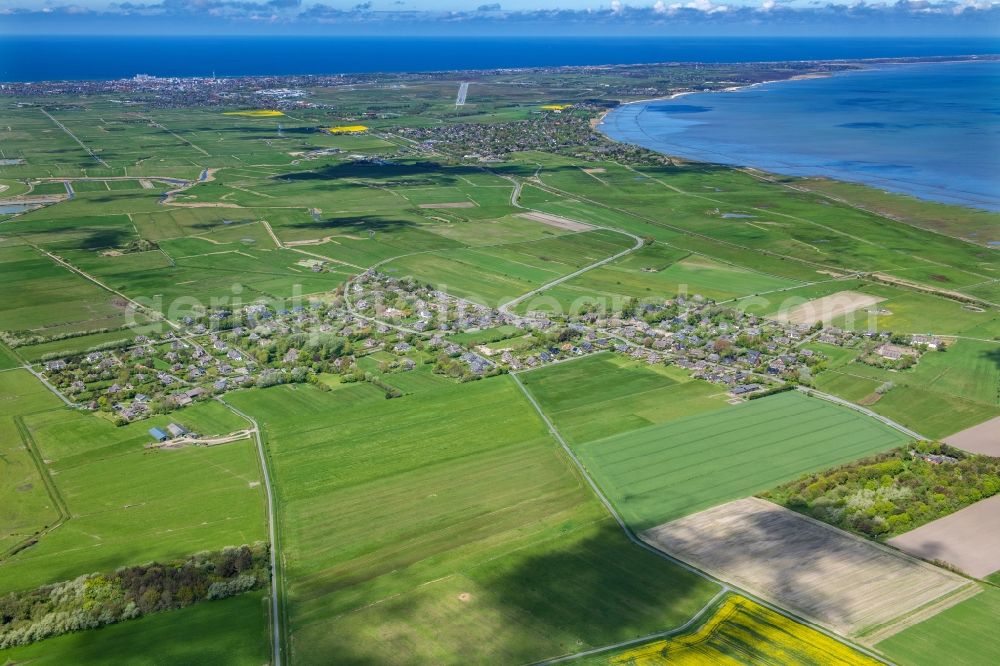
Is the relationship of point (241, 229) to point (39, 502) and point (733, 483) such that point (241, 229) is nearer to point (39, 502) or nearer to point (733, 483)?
point (39, 502)

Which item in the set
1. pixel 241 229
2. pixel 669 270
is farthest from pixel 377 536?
pixel 241 229

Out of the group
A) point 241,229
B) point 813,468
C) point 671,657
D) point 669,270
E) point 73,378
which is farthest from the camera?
point 241,229

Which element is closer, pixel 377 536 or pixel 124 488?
pixel 377 536

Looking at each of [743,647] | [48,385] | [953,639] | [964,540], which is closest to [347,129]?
[48,385]

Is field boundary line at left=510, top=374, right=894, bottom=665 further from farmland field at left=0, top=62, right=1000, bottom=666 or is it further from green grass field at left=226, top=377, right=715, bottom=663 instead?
green grass field at left=226, top=377, right=715, bottom=663

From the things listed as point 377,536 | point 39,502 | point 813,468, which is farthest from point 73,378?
point 813,468

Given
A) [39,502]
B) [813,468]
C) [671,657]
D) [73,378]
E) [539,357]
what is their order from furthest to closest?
[539,357], [73,378], [813,468], [39,502], [671,657]

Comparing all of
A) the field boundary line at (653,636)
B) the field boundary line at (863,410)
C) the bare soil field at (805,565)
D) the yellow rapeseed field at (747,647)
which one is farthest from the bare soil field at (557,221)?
the yellow rapeseed field at (747,647)
